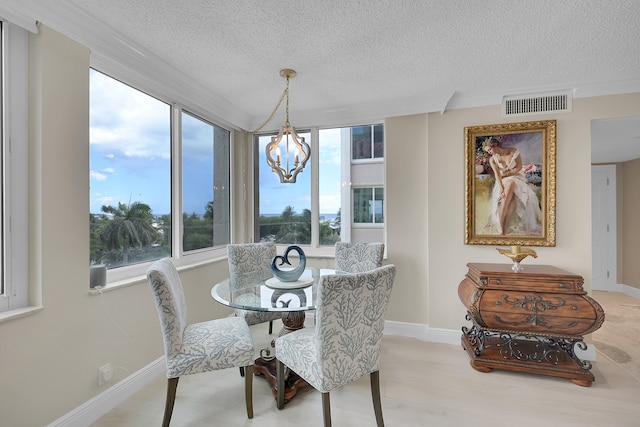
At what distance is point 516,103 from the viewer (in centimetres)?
275

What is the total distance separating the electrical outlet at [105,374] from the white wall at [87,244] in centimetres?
3

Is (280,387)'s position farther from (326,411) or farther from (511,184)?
(511,184)

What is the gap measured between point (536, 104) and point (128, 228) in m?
3.70

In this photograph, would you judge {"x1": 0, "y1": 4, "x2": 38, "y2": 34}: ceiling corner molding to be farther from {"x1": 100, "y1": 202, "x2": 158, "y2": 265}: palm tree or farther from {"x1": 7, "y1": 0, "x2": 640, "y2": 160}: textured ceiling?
{"x1": 100, "y1": 202, "x2": 158, "y2": 265}: palm tree

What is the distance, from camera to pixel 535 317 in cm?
228

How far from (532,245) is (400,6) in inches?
93.5

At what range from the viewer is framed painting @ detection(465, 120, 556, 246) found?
2.67 m

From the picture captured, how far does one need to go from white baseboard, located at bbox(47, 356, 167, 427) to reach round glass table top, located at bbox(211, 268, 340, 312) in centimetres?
83

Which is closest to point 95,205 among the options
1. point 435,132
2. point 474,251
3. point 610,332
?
point 435,132

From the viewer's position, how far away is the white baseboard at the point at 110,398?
5.47 feet

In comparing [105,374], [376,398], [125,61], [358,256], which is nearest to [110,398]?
[105,374]

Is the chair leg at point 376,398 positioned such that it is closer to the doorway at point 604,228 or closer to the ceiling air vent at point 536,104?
the ceiling air vent at point 536,104

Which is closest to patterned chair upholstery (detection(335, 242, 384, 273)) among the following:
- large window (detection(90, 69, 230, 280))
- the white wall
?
the white wall

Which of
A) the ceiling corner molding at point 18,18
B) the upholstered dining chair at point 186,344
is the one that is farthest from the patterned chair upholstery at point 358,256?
the ceiling corner molding at point 18,18
